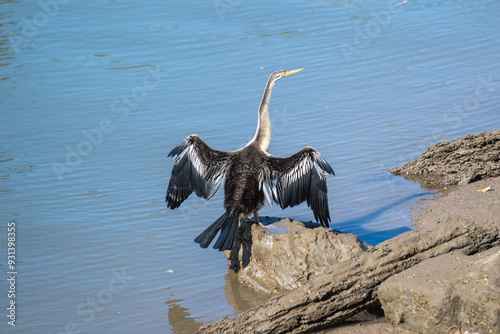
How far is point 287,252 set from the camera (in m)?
5.34

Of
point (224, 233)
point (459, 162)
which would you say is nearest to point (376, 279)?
point (224, 233)

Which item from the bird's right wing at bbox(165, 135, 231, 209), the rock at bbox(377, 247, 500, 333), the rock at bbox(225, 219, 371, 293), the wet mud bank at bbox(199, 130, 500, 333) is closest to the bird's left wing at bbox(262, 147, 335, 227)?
the rock at bbox(225, 219, 371, 293)

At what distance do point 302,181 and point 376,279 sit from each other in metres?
1.68

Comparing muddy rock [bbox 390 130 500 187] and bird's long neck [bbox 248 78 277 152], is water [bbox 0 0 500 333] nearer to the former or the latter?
muddy rock [bbox 390 130 500 187]

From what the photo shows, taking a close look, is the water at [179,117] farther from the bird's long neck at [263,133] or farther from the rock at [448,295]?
the rock at [448,295]

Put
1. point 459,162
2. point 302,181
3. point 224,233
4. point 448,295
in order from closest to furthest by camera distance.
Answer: point 448,295 < point 224,233 < point 302,181 < point 459,162

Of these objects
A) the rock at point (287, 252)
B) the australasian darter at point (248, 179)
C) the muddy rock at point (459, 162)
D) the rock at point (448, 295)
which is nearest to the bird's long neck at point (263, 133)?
the australasian darter at point (248, 179)

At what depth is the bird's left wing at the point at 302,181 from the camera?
5.90 m

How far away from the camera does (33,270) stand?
6.24 meters

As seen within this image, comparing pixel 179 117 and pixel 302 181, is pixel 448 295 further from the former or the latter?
pixel 179 117

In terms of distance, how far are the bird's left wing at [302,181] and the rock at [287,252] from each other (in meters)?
0.25

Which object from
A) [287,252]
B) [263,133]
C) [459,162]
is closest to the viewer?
[287,252]

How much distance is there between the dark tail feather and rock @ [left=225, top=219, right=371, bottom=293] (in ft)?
0.68

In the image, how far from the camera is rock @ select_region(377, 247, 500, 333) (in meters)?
3.96
